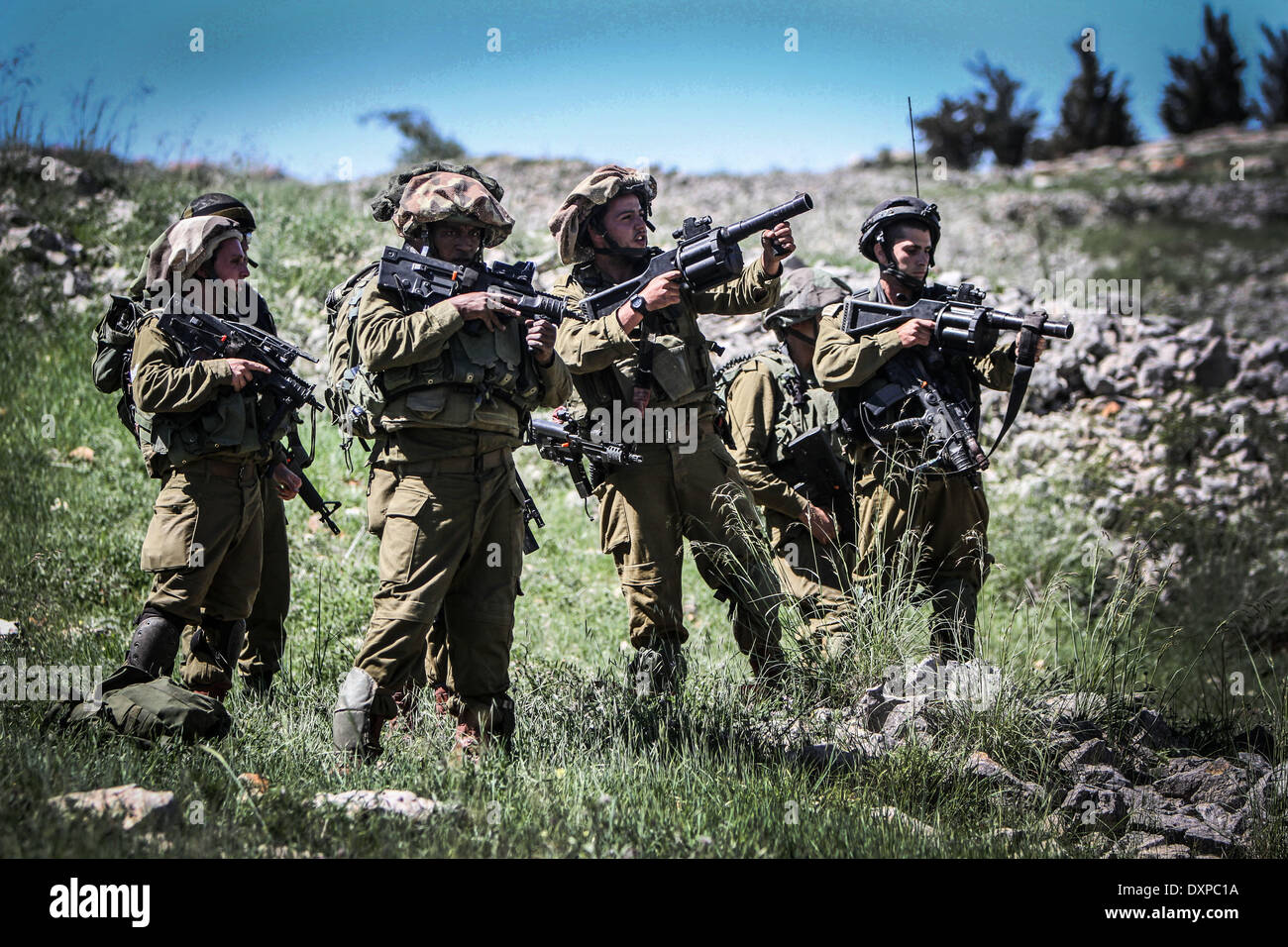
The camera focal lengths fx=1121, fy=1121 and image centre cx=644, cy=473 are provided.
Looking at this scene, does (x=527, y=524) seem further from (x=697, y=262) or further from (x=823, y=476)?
(x=823, y=476)

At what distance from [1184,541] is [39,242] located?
35.3 ft

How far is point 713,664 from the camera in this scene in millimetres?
5418

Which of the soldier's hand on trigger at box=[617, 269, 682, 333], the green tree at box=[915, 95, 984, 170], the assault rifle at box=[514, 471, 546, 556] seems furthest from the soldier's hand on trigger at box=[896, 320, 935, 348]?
the green tree at box=[915, 95, 984, 170]

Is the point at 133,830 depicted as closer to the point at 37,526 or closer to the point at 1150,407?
the point at 37,526

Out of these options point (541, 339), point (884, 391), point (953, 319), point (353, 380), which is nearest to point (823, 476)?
point (884, 391)

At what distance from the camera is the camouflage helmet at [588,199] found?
16.0 ft

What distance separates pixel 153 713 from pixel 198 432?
121 cm

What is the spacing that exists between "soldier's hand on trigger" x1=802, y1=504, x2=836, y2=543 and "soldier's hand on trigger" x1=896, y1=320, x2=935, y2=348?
96 cm

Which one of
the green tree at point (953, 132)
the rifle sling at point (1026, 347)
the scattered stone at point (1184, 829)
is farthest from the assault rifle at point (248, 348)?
the green tree at point (953, 132)

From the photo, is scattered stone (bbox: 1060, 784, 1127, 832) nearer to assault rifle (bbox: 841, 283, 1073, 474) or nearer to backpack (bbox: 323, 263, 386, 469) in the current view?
assault rifle (bbox: 841, 283, 1073, 474)

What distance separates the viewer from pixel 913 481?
16.6 ft

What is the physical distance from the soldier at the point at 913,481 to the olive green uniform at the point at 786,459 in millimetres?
247

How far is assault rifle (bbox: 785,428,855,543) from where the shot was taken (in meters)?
5.63

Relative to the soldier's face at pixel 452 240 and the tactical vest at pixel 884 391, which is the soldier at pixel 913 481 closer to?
the tactical vest at pixel 884 391
